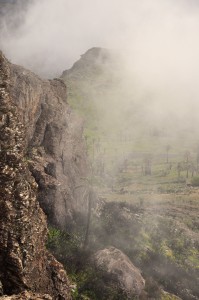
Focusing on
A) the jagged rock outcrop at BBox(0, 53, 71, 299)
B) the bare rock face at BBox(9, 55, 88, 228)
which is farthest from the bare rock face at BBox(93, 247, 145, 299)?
the jagged rock outcrop at BBox(0, 53, 71, 299)

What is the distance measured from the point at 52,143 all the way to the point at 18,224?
37.5 metres

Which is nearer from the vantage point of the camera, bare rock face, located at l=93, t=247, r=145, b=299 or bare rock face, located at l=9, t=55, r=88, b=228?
bare rock face, located at l=93, t=247, r=145, b=299

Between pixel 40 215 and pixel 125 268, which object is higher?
pixel 40 215

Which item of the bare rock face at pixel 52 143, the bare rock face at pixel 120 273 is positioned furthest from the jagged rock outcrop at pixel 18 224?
the bare rock face at pixel 120 273

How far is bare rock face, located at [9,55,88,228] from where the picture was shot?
6219 cm

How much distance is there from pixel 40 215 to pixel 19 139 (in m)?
7.82

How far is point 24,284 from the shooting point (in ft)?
110

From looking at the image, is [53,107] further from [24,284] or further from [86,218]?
[24,284]

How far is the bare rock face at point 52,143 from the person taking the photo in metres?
62.2

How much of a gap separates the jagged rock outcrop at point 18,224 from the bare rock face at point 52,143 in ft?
58.8

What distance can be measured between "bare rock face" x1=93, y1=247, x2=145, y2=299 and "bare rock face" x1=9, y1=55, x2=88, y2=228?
29.4 ft

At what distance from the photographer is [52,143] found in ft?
234

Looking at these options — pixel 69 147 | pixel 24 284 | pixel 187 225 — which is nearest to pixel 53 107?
pixel 69 147

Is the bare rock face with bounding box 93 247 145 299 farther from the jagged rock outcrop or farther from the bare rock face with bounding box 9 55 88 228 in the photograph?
the jagged rock outcrop
